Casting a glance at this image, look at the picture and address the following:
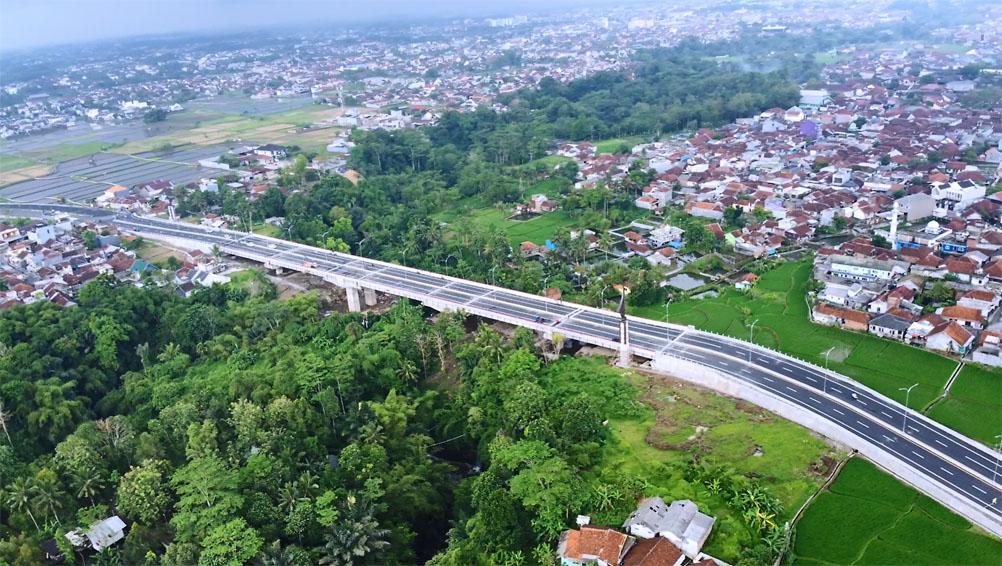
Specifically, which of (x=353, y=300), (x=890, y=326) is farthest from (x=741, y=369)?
(x=353, y=300)

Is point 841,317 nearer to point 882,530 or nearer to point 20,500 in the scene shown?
point 882,530

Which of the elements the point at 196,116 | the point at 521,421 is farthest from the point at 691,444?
the point at 196,116

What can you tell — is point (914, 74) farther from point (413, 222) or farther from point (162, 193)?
point (162, 193)

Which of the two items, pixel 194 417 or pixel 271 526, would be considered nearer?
pixel 271 526

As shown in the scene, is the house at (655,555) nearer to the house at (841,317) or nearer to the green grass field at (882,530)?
the green grass field at (882,530)

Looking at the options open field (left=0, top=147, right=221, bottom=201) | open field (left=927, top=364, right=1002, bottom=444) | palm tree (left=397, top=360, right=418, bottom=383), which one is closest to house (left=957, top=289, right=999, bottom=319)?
open field (left=927, top=364, right=1002, bottom=444)

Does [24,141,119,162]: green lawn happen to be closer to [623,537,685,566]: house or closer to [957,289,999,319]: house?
[623,537,685,566]: house
